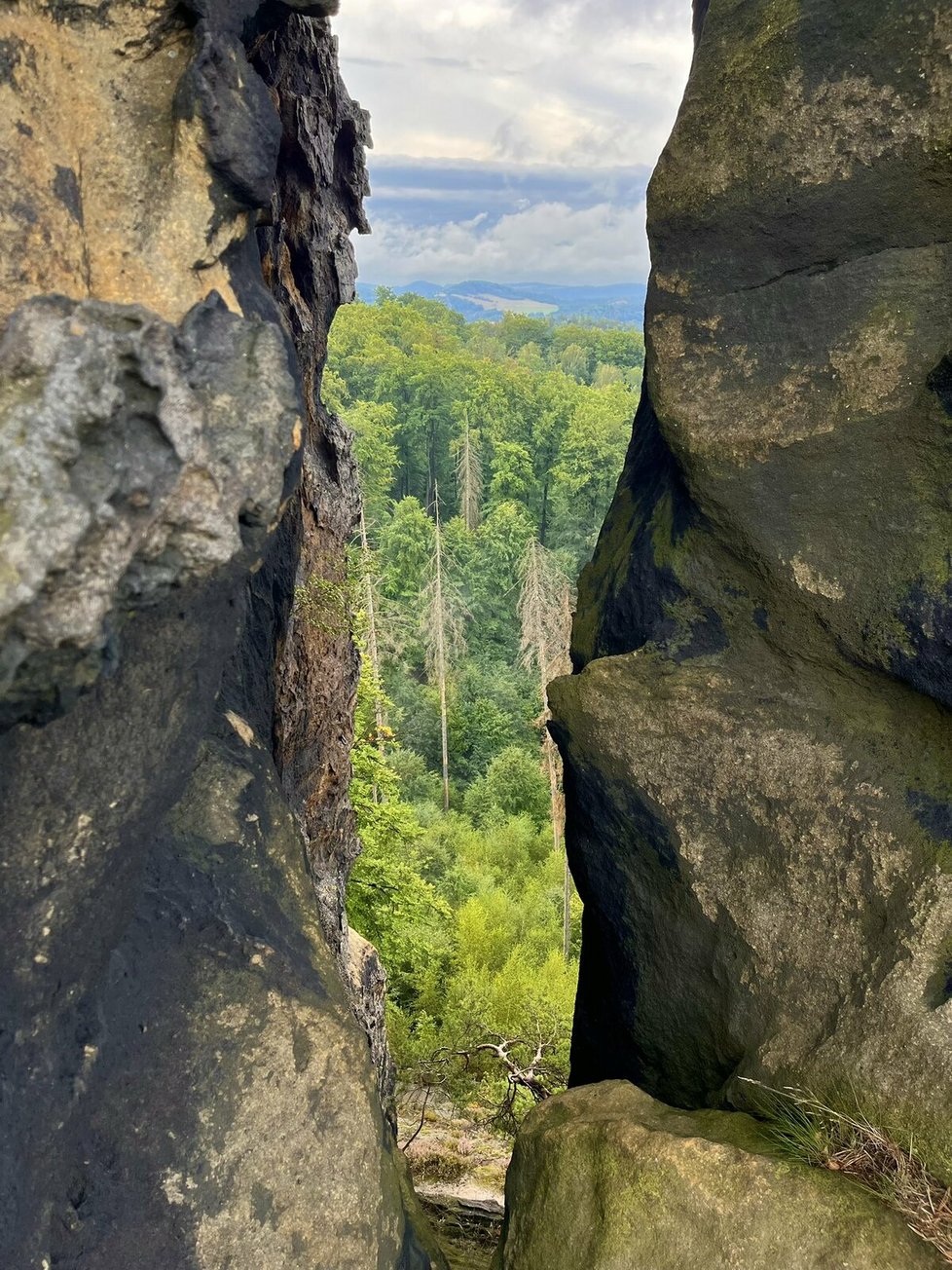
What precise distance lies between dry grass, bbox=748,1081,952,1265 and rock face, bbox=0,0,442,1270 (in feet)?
6.34

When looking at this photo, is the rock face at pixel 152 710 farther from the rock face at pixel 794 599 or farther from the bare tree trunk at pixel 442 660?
the bare tree trunk at pixel 442 660

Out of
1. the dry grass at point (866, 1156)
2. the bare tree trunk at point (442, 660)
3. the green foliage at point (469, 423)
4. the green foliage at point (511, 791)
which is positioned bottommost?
the green foliage at point (511, 791)

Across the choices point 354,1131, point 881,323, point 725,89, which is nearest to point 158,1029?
point 354,1131

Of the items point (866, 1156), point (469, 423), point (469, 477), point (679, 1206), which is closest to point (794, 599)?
point (866, 1156)

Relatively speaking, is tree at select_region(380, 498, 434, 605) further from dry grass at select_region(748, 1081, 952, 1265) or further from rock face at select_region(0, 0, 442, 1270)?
dry grass at select_region(748, 1081, 952, 1265)

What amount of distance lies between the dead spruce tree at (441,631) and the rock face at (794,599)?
68.5 ft

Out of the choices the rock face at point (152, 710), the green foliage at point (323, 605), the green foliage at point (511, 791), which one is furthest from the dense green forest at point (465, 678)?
the rock face at point (152, 710)

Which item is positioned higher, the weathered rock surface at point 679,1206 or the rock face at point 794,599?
the rock face at point 794,599

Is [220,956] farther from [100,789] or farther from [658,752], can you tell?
[658,752]

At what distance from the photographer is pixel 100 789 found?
13.3 feet

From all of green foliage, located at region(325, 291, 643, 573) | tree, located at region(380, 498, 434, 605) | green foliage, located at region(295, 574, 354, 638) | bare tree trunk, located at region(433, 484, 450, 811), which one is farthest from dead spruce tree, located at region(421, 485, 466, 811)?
green foliage, located at region(295, 574, 354, 638)

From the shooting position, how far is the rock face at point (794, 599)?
201 inches

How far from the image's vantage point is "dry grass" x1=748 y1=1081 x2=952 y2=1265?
425 centimetres

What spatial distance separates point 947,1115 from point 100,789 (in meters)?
3.84
